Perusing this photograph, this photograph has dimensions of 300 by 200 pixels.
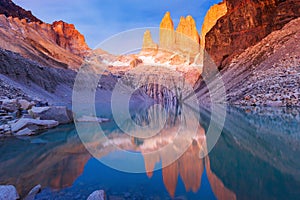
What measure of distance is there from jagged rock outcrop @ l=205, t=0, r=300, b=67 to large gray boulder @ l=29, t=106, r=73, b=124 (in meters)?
46.6

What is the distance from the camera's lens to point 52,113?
14.2 metres

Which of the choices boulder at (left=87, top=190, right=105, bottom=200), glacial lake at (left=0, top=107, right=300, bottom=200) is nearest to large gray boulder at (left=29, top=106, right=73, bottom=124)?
glacial lake at (left=0, top=107, right=300, bottom=200)

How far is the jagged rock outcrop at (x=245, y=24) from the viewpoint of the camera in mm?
44388

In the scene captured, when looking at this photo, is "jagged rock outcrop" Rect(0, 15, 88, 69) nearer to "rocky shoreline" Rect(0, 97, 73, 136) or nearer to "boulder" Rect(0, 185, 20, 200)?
"rocky shoreline" Rect(0, 97, 73, 136)

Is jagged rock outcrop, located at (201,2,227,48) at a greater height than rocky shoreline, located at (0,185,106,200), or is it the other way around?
jagged rock outcrop, located at (201,2,227,48)

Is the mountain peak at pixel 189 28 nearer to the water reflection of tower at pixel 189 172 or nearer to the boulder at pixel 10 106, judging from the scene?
the boulder at pixel 10 106

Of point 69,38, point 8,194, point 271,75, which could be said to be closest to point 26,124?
point 8,194

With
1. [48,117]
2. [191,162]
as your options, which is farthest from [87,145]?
[48,117]

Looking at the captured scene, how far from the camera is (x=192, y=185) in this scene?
187 inches

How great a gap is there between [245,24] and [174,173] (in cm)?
5946

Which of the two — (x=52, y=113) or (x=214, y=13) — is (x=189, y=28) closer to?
(x=214, y=13)

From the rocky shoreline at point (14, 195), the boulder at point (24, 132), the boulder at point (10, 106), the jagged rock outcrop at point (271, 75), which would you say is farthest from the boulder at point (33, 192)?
the jagged rock outcrop at point (271, 75)

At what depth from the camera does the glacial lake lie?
433 cm

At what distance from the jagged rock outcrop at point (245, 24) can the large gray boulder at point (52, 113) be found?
1836 inches
